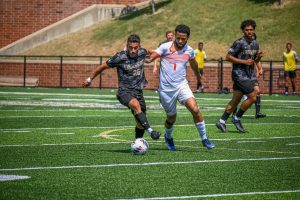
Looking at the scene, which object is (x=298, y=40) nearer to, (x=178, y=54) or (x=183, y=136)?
(x=183, y=136)

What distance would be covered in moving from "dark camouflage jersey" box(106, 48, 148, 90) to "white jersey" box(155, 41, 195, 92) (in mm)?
322

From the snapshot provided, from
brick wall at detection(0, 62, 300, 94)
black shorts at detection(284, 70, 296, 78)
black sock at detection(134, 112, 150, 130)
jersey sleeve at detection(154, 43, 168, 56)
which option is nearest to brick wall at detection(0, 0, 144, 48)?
brick wall at detection(0, 62, 300, 94)

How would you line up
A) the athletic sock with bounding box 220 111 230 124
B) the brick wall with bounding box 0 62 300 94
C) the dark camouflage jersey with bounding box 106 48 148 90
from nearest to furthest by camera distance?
the dark camouflage jersey with bounding box 106 48 148 90, the athletic sock with bounding box 220 111 230 124, the brick wall with bounding box 0 62 300 94

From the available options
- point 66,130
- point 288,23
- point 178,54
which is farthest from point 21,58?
point 178,54

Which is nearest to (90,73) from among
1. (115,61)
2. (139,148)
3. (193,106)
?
(115,61)

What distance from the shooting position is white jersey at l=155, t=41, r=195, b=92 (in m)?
15.0

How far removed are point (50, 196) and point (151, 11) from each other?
40054 mm

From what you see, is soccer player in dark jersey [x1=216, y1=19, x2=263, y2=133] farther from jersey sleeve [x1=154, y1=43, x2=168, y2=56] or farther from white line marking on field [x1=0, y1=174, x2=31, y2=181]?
white line marking on field [x1=0, y1=174, x2=31, y2=181]

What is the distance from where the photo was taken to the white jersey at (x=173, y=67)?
15000mm

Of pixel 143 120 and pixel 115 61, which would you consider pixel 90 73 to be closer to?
pixel 115 61

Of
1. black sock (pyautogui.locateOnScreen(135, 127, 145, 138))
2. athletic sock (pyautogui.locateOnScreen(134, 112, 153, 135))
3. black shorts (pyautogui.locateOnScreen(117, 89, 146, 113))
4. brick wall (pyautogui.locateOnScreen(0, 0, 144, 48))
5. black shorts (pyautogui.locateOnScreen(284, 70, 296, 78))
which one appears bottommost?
black sock (pyautogui.locateOnScreen(135, 127, 145, 138))

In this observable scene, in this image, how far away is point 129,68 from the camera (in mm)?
15047

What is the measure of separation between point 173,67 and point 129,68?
67cm

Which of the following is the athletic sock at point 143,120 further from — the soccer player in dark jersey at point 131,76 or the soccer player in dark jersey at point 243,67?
the soccer player in dark jersey at point 243,67
